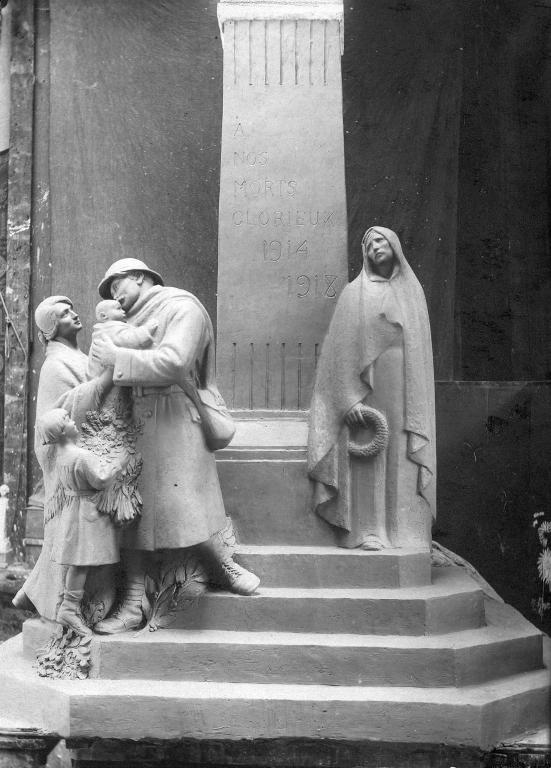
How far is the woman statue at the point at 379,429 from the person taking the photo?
5859 millimetres

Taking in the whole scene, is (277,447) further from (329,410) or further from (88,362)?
(88,362)

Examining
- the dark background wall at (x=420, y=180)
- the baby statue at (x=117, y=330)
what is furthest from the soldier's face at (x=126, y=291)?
the dark background wall at (x=420, y=180)

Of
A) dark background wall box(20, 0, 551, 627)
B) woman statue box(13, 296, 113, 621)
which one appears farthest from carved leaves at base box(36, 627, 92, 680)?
dark background wall box(20, 0, 551, 627)

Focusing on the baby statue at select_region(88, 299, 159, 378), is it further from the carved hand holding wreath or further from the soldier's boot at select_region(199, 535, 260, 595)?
the carved hand holding wreath

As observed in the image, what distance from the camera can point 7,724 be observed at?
5.45 metres

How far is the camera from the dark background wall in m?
9.00

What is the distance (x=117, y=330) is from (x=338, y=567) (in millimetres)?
1574

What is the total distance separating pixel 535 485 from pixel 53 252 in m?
4.17

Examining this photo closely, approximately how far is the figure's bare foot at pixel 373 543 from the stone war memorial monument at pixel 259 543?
12 millimetres

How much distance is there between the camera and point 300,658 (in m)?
5.40

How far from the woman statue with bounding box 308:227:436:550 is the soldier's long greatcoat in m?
0.64

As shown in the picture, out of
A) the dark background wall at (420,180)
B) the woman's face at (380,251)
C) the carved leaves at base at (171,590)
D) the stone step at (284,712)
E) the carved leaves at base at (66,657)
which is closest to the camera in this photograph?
the stone step at (284,712)

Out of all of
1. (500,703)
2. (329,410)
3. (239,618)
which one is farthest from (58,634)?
(500,703)

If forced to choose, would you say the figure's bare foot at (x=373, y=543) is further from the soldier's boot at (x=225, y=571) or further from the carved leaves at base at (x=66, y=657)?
the carved leaves at base at (x=66, y=657)
